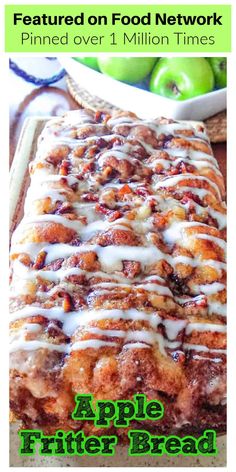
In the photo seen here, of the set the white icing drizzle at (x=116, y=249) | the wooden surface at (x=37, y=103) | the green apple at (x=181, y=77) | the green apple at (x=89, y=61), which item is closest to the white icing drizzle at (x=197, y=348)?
the white icing drizzle at (x=116, y=249)

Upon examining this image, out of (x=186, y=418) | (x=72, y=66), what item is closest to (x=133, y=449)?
(x=186, y=418)

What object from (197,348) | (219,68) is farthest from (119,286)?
(219,68)

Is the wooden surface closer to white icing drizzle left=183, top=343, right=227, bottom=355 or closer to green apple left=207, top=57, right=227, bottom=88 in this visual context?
green apple left=207, top=57, right=227, bottom=88

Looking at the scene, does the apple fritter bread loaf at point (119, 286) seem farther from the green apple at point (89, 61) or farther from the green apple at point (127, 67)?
the green apple at point (89, 61)

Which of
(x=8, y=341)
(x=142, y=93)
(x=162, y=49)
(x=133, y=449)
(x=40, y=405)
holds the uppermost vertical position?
(x=142, y=93)

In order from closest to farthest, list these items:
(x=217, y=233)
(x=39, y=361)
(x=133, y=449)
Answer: (x=39, y=361)
(x=133, y=449)
(x=217, y=233)

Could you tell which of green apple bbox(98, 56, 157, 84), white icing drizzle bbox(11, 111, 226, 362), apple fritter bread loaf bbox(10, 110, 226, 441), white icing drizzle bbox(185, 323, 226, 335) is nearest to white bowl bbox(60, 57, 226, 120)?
green apple bbox(98, 56, 157, 84)
